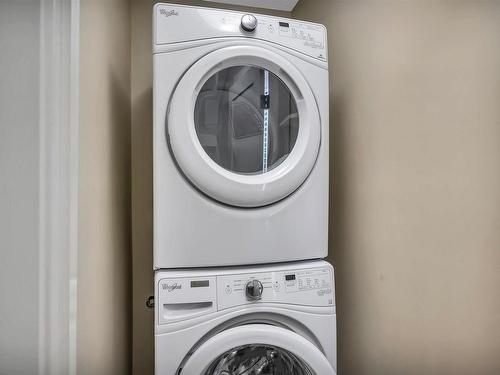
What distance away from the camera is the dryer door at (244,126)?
110 centimetres

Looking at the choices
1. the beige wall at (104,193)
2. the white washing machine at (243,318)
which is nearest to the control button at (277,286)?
the white washing machine at (243,318)

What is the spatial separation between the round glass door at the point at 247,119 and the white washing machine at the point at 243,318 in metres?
0.41

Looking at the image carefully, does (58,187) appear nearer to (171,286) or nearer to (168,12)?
(171,286)

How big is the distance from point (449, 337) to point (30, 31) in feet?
4.10

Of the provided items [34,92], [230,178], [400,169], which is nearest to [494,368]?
[400,169]

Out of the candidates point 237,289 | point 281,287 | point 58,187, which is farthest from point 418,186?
point 58,187

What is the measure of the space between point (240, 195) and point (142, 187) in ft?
2.53

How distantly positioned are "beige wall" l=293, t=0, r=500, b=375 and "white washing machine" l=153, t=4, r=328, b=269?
189 millimetres

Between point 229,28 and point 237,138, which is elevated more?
point 229,28

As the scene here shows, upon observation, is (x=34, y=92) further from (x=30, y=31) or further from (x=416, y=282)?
(x=416, y=282)

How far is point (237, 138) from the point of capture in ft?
4.08

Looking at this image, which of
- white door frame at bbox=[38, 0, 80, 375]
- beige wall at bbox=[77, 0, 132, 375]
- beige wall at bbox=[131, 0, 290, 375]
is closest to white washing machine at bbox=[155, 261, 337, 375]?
beige wall at bbox=[77, 0, 132, 375]

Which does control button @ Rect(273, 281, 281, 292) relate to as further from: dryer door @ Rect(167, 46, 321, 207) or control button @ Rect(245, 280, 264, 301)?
dryer door @ Rect(167, 46, 321, 207)

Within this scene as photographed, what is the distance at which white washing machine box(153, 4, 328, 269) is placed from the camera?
1104mm
